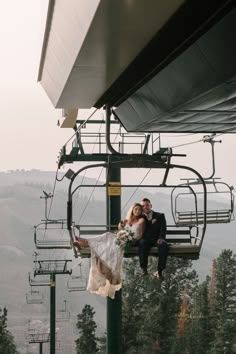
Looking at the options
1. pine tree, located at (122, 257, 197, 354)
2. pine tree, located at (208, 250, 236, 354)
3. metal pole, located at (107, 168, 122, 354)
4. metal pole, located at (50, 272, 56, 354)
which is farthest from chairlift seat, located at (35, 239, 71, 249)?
pine tree, located at (208, 250, 236, 354)

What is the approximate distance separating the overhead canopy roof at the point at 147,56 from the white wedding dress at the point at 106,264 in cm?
205

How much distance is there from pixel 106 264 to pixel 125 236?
1.83 ft

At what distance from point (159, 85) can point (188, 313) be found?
38.2m

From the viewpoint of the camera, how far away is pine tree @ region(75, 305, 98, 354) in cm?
4073

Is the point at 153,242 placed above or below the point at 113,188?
below

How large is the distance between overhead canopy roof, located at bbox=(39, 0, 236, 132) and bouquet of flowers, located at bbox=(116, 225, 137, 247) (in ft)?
5.63

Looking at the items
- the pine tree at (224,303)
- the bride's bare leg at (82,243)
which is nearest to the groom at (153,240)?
the bride's bare leg at (82,243)

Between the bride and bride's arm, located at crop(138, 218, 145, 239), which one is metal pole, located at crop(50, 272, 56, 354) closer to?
the bride

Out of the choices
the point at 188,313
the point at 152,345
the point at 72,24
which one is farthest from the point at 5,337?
the point at 72,24

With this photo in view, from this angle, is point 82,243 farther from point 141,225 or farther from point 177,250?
point 177,250

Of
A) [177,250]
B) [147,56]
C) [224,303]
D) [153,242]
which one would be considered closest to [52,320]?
[153,242]

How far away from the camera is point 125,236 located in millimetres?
10305

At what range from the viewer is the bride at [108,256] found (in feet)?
33.7

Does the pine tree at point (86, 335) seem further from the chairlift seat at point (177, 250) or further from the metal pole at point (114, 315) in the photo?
the chairlift seat at point (177, 250)
